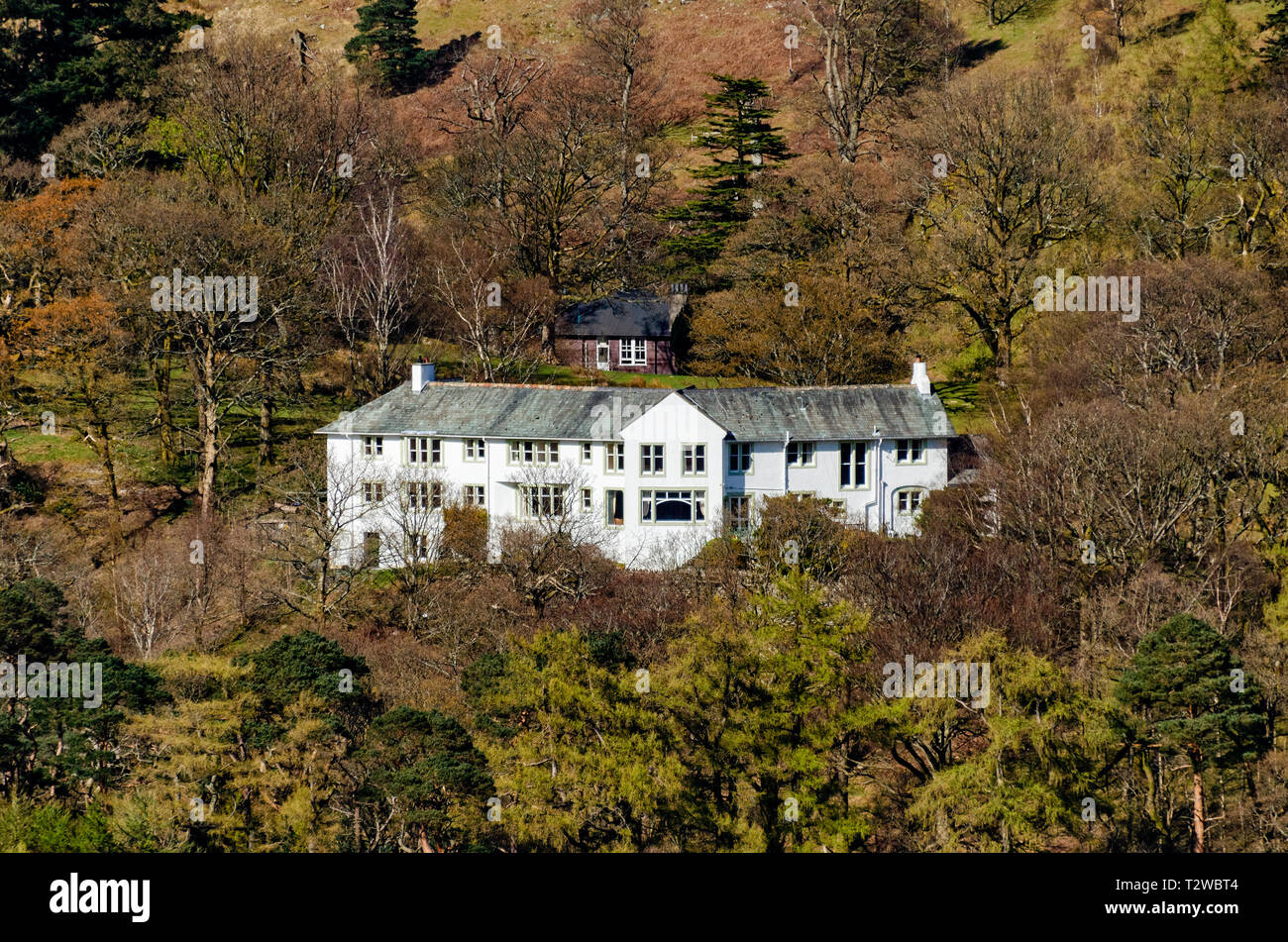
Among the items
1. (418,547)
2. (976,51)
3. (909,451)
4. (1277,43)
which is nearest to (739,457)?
(909,451)

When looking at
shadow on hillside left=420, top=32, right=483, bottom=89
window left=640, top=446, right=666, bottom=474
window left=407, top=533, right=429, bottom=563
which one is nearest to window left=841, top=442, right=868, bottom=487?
window left=640, top=446, right=666, bottom=474

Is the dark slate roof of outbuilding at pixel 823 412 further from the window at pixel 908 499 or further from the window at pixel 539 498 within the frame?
the window at pixel 539 498

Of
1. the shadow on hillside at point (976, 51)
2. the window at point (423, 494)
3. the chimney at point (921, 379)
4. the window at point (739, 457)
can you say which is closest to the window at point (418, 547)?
the window at point (423, 494)

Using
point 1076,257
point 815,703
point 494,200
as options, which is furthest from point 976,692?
point 494,200

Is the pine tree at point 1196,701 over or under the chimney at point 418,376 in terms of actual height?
under

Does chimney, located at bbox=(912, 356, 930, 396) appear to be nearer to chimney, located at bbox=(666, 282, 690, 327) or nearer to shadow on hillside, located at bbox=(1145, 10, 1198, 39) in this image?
chimney, located at bbox=(666, 282, 690, 327)

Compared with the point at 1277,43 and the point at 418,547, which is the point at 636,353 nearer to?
the point at 418,547

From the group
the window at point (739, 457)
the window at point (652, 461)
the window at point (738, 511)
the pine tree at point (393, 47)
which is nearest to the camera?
the window at point (738, 511)
